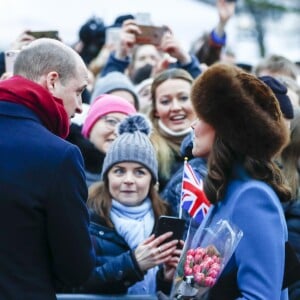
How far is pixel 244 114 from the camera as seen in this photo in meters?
3.39

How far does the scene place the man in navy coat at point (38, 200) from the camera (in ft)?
10.6

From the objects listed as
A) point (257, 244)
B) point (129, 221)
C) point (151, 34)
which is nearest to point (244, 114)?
point (257, 244)

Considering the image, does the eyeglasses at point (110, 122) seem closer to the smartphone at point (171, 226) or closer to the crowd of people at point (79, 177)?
the smartphone at point (171, 226)

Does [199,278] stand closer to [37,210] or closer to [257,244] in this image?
[257,244]

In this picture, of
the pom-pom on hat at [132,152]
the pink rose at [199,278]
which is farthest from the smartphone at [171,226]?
the pink rose at [199,278]

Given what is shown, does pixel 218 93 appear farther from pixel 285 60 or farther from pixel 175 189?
pixel 285 60

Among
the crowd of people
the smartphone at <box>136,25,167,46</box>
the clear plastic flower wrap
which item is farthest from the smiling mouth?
the clear plastic flower wrap

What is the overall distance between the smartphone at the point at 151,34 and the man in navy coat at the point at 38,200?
10.6ft

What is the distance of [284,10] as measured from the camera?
1864 cm

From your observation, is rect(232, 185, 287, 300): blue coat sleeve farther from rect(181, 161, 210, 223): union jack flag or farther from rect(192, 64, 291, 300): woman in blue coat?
rect(181, 161, 210, 223): union jack flag

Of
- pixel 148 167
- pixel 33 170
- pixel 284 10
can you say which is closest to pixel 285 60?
pixel 148 167

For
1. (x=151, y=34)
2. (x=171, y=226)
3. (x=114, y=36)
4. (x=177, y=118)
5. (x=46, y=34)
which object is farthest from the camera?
(x=114, y=36)

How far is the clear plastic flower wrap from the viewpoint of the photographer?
328 centimetres

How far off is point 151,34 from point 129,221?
7.49ft
